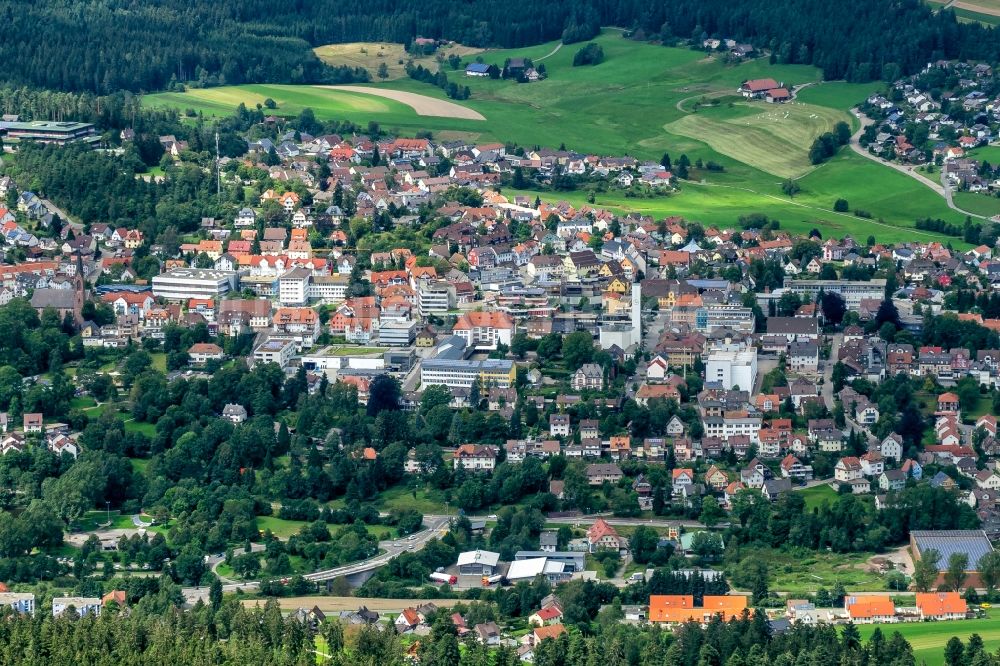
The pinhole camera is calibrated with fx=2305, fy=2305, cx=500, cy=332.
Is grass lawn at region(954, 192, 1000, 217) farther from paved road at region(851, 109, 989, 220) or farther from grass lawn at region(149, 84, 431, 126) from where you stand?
grass lawn at region(149, 84, 431, 126)

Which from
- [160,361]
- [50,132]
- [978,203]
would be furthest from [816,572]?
[50,132]

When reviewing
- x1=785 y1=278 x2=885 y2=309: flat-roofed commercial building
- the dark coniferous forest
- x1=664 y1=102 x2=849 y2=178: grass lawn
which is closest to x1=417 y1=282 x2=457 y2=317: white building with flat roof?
x1=785 y1=278 x2=885 y2=309: flat-roofed commercial building

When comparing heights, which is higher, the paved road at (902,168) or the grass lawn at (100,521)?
the paved road at (902,168)

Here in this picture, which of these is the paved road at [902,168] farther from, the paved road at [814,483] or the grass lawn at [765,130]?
the paved road at [814,483]

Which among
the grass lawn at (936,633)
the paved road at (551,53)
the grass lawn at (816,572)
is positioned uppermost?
the paved road at (551,53)

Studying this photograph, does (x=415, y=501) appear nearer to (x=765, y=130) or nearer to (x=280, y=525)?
(x=280, y=525)

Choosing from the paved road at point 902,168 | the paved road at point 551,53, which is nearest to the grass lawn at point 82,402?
the paved road at point 902,168
